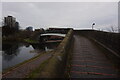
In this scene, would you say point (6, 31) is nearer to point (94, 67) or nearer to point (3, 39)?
point (3, 39)

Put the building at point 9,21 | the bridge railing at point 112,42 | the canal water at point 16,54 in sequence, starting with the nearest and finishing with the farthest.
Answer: the bridge railing at point 112,42, the canal water at point 16,54, the building at point 9,21

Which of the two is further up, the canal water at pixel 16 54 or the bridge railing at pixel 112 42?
the bridge railing at pixel 112 42

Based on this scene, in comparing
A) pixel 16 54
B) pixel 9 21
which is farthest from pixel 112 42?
pixel 9 21

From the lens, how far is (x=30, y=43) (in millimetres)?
52094

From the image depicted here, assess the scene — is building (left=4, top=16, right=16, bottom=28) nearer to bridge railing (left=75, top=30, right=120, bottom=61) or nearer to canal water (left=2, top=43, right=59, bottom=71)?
canal water (left=2, top=43, right=59, bottom=71)

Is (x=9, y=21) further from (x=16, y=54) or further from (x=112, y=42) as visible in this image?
(x=112, y=42)

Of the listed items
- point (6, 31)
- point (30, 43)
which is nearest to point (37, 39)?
point (30, 43)

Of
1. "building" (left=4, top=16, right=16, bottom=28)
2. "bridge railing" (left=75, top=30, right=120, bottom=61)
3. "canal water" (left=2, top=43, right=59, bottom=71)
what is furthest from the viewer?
"building" (left=4, top=16, right=16, bottom=28)

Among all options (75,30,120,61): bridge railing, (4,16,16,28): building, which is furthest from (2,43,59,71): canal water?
(4,16,16,28): building

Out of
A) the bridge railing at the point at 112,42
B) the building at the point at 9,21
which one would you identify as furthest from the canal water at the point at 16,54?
the building at the point at 9,21

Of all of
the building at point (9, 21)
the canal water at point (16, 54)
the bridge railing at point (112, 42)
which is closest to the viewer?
the bridge railing at point (112, 42)

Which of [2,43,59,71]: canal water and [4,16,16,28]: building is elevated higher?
[4,16,16,28]: building

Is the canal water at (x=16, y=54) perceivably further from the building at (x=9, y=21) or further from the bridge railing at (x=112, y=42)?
the building at (x=9, y=21)

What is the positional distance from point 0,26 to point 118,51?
231ft
